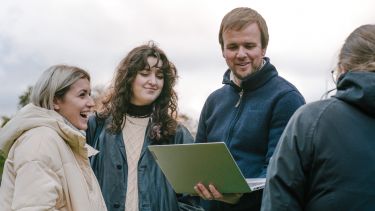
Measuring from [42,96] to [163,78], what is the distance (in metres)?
1.04

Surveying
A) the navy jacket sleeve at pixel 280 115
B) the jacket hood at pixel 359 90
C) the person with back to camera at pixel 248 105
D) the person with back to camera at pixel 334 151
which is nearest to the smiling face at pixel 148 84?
the person with back to camera at pixel 248 105

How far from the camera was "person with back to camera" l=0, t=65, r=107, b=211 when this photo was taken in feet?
11.1

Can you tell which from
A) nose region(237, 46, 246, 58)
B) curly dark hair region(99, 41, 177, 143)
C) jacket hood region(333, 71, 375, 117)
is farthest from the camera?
curly dark hair region(99, 41, 177, 143)

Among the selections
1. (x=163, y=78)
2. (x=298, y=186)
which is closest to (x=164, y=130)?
(x=163, y=78)

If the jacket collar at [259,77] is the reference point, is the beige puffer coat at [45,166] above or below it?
below

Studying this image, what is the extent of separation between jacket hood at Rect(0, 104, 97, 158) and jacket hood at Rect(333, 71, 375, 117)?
169 centimetres

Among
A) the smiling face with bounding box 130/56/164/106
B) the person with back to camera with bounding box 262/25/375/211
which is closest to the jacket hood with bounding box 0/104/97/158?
the smiling face with bounding box 130/56/164/106

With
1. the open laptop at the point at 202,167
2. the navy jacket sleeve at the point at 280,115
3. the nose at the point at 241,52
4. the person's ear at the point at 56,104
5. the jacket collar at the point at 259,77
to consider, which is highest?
the nose at the point at 241,52

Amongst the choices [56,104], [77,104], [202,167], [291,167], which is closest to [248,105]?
Answer: [202,167]

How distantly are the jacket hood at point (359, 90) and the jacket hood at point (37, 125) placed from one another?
1.69m

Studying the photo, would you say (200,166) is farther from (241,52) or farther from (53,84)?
(53,84)

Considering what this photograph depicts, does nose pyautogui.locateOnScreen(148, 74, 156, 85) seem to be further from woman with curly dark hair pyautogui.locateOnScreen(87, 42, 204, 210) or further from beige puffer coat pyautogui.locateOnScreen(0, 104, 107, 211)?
beige puffer coat pyautogui.locateOnScreen(0, 104, 107, 211)

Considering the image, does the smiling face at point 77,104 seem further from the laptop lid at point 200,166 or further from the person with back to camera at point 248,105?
the person with back to camera at point 248,105

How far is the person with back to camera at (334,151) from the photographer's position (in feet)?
8.16
